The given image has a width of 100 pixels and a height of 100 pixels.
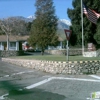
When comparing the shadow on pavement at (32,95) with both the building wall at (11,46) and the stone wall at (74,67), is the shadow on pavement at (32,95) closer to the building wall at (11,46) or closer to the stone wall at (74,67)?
the stone wall at (74,67)

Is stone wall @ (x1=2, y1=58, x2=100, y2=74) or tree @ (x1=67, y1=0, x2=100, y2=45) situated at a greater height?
tree @ (x1=67, y1=0, x2=100, y2=45)

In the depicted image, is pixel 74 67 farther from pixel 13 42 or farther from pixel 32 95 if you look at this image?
pixel 13 42

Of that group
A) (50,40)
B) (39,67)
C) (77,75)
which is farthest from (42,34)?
(77,75)

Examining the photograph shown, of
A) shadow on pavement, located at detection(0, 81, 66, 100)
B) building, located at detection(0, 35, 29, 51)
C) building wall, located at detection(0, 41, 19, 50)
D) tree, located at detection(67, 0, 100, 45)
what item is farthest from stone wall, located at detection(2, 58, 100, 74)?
building wall, located at detection(0, 41, 19, 50)

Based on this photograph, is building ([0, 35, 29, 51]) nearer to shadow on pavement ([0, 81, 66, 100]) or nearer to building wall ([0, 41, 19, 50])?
building wall ([0, 41, 19, 50])

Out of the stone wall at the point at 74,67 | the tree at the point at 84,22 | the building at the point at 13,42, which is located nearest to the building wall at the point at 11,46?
the building at the point at 13,42

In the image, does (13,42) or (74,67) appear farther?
(13,42)

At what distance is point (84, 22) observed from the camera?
1608 inches

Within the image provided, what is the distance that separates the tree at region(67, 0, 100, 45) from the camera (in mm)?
40994

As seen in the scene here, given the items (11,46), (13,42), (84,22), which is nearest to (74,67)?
(84,22)

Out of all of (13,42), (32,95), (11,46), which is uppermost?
(13,42)

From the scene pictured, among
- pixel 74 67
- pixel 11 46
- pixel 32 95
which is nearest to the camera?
pixel 32 95

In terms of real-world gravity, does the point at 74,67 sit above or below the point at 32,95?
above

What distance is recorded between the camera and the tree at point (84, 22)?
40994 millimetres
